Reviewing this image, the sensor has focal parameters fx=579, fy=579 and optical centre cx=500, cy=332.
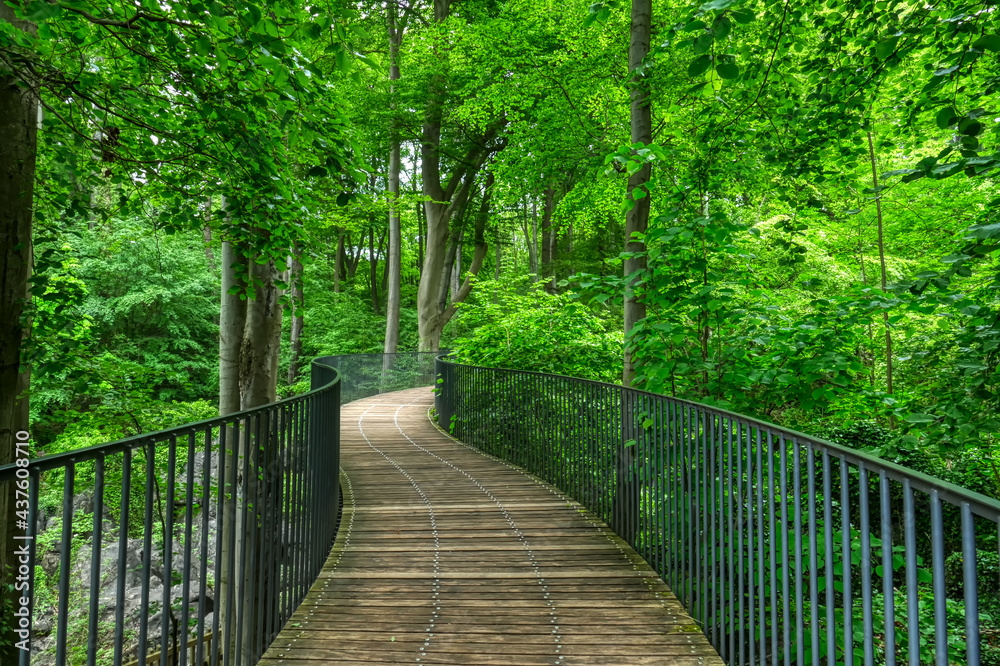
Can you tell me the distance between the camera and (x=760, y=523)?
2.97 metres

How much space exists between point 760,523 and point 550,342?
23.6 feet

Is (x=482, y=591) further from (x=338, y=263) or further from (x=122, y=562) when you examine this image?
(x=338, y=263)

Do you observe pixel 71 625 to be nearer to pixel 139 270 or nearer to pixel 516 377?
pixel 516 377

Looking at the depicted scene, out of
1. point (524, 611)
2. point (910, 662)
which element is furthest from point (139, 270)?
point (910, 662)

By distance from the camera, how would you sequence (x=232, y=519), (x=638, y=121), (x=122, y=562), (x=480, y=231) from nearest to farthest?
(x=122, y=562) < (x=232, y=519) < (x=638, y=121) < (x=480, y=231)

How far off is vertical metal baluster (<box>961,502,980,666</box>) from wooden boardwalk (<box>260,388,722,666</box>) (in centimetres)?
200

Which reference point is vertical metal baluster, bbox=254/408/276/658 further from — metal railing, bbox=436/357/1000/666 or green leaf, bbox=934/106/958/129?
green leaf, bbox=934/106/958/129

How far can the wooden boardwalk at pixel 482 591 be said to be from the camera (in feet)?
11.4

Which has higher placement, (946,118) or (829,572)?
(946,118)

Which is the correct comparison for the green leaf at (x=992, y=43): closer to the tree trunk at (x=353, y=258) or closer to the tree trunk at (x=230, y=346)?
the tree trunk at (x=230, y=346)

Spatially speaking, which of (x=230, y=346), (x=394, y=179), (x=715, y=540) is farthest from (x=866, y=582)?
(x=394, y=179)

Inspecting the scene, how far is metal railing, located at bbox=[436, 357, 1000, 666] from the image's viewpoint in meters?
1.95

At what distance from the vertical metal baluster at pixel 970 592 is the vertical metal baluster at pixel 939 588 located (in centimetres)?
9

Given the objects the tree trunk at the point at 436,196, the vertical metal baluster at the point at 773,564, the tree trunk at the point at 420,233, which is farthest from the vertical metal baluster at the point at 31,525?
the tree trunk at the point at 420,233
